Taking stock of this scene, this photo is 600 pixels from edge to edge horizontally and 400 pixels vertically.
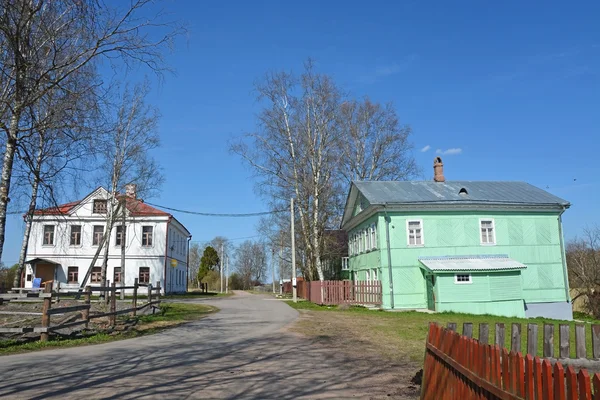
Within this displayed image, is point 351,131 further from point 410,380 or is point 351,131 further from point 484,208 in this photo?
point 410,380

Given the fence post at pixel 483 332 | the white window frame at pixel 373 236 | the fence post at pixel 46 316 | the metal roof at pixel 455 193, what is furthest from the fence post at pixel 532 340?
the white window frame at pixel 373 236

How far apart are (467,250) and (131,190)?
2100 cm

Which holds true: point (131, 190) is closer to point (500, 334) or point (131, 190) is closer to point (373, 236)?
point (373, 236)

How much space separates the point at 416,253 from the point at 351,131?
45.3ft

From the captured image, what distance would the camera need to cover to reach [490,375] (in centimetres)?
386

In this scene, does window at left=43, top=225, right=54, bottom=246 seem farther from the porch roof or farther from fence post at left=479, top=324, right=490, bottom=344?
fence post at left=479, top=324, right=490, bottom=344

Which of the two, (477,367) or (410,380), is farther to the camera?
(410,380)

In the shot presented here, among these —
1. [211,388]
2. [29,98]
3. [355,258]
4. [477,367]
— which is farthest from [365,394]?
[355,258]

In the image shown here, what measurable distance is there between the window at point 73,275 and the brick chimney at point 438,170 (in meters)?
31.8

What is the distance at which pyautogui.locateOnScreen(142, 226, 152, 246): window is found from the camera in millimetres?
43469

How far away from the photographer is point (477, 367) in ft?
13.6

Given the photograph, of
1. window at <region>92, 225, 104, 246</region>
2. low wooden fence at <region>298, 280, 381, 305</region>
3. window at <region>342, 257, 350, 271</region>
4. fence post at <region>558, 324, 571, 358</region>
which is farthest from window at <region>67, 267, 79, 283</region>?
fence post at <region>558, 324, 571, 358</region>

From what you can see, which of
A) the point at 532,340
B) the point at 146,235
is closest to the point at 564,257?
the point at 532,340

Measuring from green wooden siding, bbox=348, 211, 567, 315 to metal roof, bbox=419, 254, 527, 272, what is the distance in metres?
0.43
